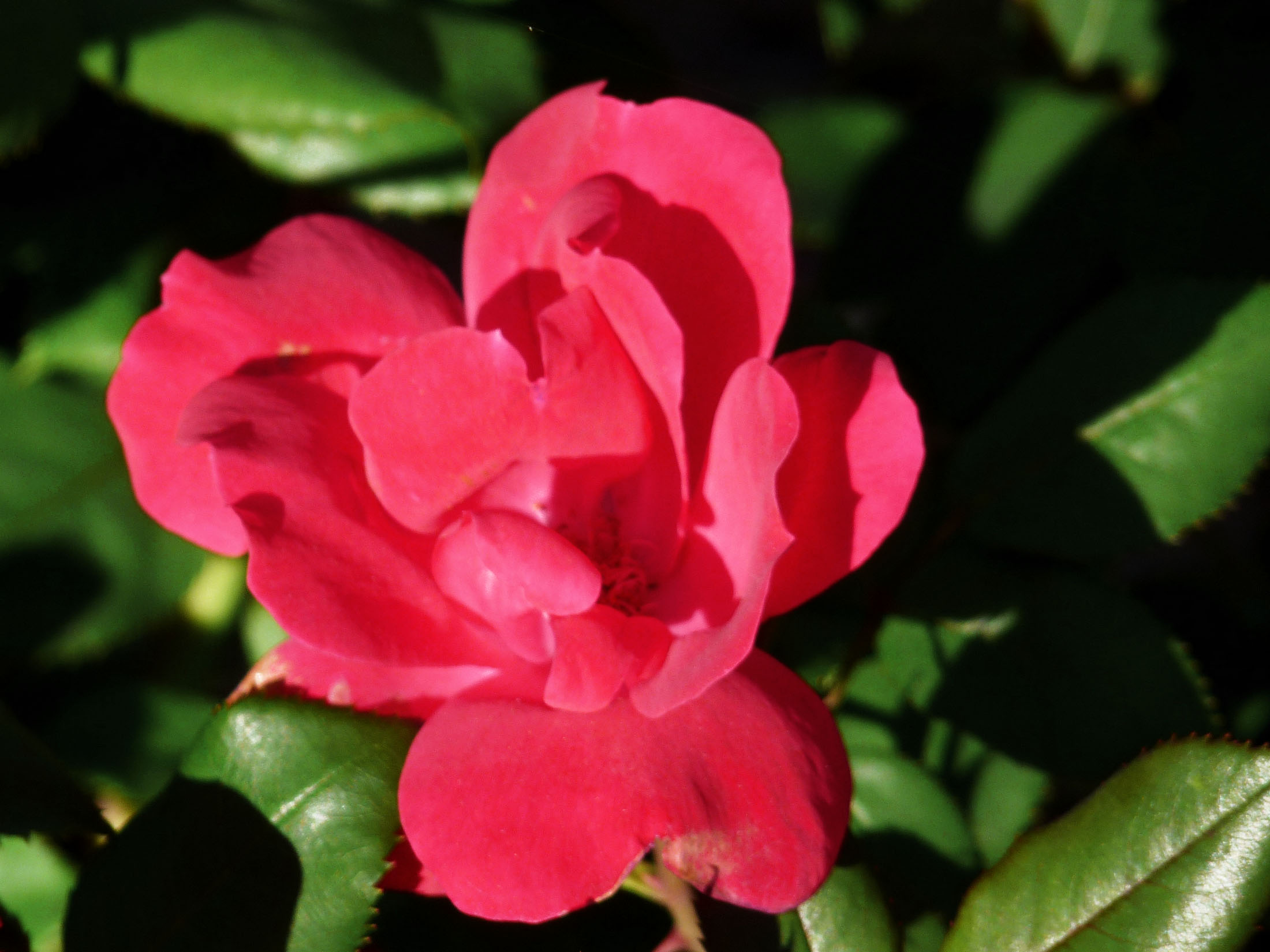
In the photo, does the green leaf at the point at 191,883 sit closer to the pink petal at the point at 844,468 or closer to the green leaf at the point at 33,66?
the pink petal at the point at 844,468

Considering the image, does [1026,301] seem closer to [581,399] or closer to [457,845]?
[581,399]

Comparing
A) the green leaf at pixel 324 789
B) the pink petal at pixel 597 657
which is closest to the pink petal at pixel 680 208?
the pink petal at pixel 597 657

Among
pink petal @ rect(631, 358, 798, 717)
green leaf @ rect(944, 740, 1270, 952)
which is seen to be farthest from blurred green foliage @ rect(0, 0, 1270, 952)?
pink petal @ rect(631, 358, 798, 717)

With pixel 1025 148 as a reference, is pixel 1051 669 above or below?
below

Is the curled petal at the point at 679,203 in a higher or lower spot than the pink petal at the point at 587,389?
higher

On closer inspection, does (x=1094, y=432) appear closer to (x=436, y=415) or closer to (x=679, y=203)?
(x=679, y=203)

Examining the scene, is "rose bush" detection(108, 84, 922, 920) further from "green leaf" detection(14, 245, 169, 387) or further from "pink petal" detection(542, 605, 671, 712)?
"green leaf" detection(14, 245, 169, 387)

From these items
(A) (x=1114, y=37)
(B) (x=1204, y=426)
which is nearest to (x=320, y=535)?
(B) (x=1204, y=426)
